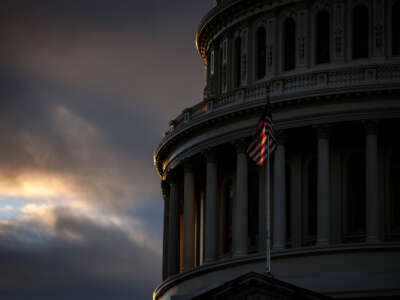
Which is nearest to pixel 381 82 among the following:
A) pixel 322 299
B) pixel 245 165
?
pixel 245 165

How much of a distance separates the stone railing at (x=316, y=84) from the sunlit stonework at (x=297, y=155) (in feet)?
0.21

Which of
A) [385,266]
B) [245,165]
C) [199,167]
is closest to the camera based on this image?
[385,266]

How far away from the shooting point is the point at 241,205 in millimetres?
66938

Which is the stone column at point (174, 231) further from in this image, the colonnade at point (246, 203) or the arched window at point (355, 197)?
the arched window at point (355, 197)

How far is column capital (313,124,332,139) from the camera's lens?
64625 mm

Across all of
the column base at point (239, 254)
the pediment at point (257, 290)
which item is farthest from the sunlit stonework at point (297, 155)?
the pediment at point (257, 290)

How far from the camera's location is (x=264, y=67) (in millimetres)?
70625

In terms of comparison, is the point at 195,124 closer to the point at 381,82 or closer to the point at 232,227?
the point at 232,227

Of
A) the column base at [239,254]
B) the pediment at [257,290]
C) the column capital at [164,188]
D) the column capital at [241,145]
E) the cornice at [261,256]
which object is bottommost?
the pediment at [257,290]

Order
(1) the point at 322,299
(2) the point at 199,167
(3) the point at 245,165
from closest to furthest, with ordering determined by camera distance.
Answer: (1) the point at 322,299 < (3) the point at 245,165 < (2) the point at 199,167

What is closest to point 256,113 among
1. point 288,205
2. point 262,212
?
point 288,205

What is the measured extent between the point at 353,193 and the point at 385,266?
15.8 ft

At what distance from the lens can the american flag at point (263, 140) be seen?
59469mm

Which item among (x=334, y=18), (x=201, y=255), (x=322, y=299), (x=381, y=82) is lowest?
(x=322, y=299)
